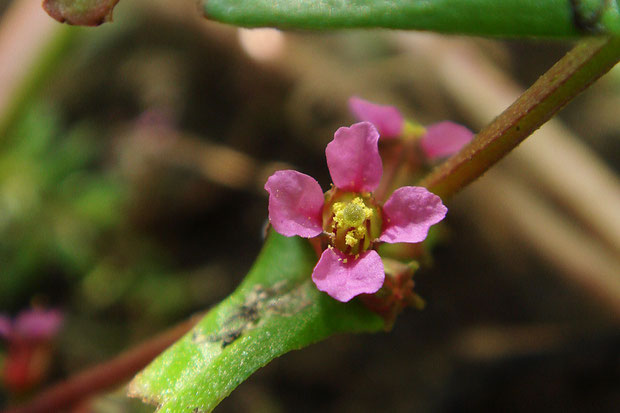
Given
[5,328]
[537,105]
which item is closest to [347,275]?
[537,105]

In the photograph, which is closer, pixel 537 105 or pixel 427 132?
pixel 537 105

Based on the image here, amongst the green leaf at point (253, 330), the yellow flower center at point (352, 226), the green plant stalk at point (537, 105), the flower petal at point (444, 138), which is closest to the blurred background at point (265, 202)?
the green leaf at point (253, 330)

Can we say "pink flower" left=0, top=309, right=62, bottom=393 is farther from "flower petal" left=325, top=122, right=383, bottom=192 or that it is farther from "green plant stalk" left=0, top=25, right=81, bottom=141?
"flower petal" left=325, top=122, right=383, bottom=192

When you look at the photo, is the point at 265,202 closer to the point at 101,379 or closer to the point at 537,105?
the point at 101,379

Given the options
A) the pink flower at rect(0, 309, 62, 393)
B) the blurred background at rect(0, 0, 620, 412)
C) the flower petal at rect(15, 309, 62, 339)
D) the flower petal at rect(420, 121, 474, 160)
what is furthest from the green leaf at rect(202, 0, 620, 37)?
the flower petal at rect(15, 309, 62, 339)

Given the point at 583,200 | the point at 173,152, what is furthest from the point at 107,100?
the point at 583,200

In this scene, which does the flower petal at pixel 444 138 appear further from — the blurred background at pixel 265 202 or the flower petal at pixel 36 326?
the flower petal at pixel 36 326
